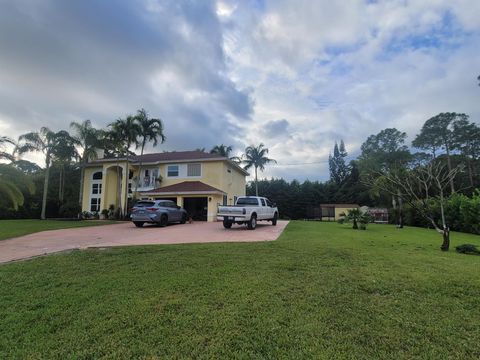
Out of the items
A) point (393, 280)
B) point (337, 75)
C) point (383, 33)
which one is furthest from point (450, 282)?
point (337, 75)

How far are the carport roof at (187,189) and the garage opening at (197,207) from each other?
66.7 inches

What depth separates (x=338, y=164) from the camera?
212 ft

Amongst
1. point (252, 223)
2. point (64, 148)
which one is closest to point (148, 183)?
point (64, 148)

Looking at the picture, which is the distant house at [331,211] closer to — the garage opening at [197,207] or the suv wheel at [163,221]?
the garage opening at [197,207]

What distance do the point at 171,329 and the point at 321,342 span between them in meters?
1.77

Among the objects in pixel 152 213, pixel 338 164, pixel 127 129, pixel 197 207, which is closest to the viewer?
pixel 152 213

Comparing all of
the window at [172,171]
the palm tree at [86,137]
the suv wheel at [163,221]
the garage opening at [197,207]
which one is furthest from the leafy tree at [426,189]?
the palm tree at [86,137]

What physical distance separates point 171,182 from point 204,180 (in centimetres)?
337

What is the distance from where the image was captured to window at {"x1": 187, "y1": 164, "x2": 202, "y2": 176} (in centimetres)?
2564

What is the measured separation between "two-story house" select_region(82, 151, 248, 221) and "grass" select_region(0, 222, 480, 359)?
17.1 m

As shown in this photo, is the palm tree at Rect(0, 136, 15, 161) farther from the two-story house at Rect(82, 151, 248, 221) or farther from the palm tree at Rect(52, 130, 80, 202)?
the palm tree at Rect(52, 130, 80, 202)

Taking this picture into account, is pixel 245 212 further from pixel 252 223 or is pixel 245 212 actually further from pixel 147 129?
A: pixel 147 129

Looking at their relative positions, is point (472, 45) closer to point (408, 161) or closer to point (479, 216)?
point (479, 216)

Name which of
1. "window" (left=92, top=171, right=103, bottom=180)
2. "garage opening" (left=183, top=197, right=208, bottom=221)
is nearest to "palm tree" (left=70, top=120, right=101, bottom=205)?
"window" (left=92, top=171, right=103, bottom=180)
